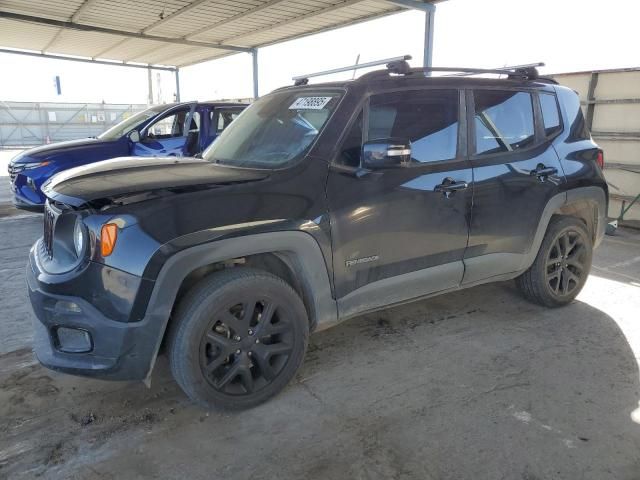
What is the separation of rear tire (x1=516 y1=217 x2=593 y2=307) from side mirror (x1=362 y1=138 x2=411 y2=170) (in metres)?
1.93

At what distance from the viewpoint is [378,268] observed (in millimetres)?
3160

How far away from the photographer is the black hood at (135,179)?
2527 millimetres

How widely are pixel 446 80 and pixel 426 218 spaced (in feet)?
3.38

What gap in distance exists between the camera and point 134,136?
7.63 m

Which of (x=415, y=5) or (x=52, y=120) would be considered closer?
(x=415, y=5)

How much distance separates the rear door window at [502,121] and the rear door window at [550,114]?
0.48 ft

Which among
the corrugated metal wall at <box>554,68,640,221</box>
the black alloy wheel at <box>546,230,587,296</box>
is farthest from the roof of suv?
the corrugated metal wall at <box>554,68,640,221</box>

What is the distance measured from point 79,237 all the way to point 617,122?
8324mm

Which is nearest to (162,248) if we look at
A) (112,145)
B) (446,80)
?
(446,80)

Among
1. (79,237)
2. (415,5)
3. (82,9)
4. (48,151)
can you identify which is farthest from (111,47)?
(79,237)

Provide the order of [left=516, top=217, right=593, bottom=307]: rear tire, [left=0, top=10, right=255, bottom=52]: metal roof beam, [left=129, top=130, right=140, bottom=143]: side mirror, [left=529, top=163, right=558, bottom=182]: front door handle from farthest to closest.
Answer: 1. [left=0, top=10, right=255, bottom=52]: metal roof beam
2. [left=129, top=130, right=140, bottom=143]: side mirror
3. [left=516, top=217, right=593, bottom=307]: rear tire
4. [left=529, top=163, right=558, bottom=182]: front door handle

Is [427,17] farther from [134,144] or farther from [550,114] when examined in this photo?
[550,114]

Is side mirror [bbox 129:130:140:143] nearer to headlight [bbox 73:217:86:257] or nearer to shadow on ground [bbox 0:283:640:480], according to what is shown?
shadow on ground [bbox 0:283:640:480]

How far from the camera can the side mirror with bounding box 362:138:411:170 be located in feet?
9.30
